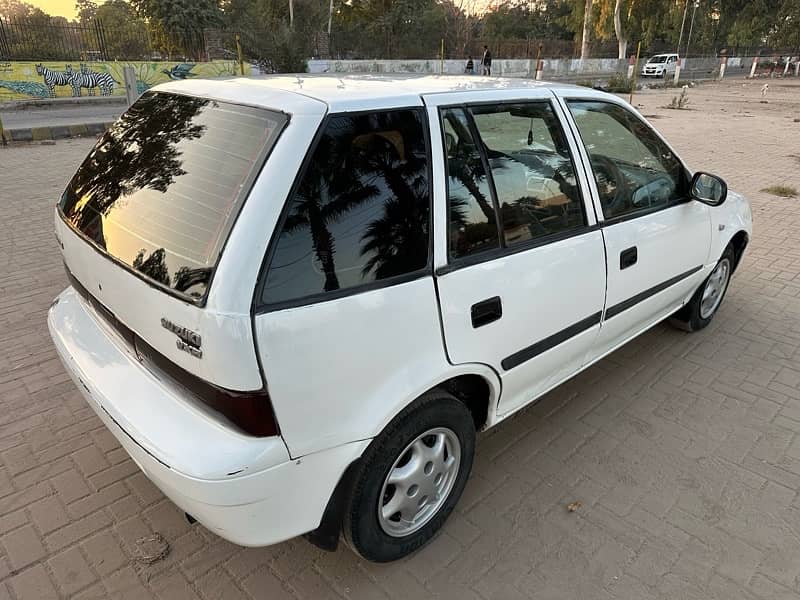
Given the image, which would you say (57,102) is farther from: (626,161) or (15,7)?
(15,7)

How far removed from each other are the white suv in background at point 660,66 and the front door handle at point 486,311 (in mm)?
40983

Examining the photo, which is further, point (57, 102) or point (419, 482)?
point (57, 102)

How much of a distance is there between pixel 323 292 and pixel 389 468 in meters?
0.75

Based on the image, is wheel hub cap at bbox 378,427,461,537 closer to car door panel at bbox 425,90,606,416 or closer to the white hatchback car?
the white hatchback car

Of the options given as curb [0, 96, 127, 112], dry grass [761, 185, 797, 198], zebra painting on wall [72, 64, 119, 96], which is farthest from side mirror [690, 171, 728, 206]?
zebra painting on wall [72, 64, 119, 96]

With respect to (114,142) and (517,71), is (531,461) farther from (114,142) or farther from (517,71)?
(517,71)

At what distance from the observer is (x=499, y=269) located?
7.22ft

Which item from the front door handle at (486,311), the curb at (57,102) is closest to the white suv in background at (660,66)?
the curb at (57,102)

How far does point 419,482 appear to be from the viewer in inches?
87.7

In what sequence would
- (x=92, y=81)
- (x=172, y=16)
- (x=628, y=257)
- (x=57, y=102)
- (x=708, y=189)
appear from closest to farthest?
1. (x=628, y=257)
2. (x=708, y=189)
3. (x=57, y=102)
4. (x=92, y=81)
5. (x=172, y=16)

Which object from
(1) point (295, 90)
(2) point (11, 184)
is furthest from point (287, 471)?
(2) point (11, 184)

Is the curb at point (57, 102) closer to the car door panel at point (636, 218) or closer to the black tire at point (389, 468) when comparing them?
the car door panel at point (636, 218)

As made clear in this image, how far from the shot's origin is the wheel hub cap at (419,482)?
2156mm

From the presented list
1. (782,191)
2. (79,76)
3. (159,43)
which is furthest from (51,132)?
(159,43)
